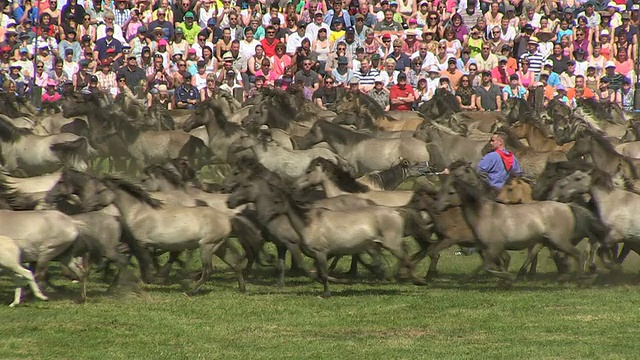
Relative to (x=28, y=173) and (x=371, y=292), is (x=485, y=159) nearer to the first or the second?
(x=371, y=292)

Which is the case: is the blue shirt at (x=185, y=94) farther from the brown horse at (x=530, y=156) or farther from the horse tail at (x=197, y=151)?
the brown horse at (x=530, y=156)

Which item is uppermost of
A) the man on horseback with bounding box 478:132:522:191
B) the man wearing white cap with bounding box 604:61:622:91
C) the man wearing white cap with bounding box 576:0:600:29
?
the man on horseback with bounding box 478:132:522:191

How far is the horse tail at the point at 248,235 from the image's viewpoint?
1424 cm

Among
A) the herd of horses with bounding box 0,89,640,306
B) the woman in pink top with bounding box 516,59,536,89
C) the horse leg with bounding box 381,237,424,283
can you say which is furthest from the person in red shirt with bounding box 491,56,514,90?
the horse leg with bounding box 381,237,424,283

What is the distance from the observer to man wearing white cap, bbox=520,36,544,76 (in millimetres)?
24953

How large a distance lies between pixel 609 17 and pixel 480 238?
13224 mm

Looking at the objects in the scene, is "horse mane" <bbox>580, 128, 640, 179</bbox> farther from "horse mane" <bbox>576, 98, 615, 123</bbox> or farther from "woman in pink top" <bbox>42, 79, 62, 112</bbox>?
"woman in pink top" <bbox>42, 79, 62, 112</bbox>

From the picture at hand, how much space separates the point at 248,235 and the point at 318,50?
35.5ft

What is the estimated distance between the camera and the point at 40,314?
41.0ft

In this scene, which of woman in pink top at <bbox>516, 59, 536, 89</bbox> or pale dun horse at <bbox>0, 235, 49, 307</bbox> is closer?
pale dun horse at <bbox>0, 235, 49, 307</bbox>

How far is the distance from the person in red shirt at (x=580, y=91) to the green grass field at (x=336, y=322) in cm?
979


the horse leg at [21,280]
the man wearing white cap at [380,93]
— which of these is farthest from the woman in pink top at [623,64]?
the horse leg at [21,280]

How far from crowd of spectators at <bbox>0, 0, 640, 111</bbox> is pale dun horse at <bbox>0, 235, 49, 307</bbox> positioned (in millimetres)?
10738

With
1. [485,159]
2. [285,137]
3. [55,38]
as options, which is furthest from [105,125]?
[485,159]
